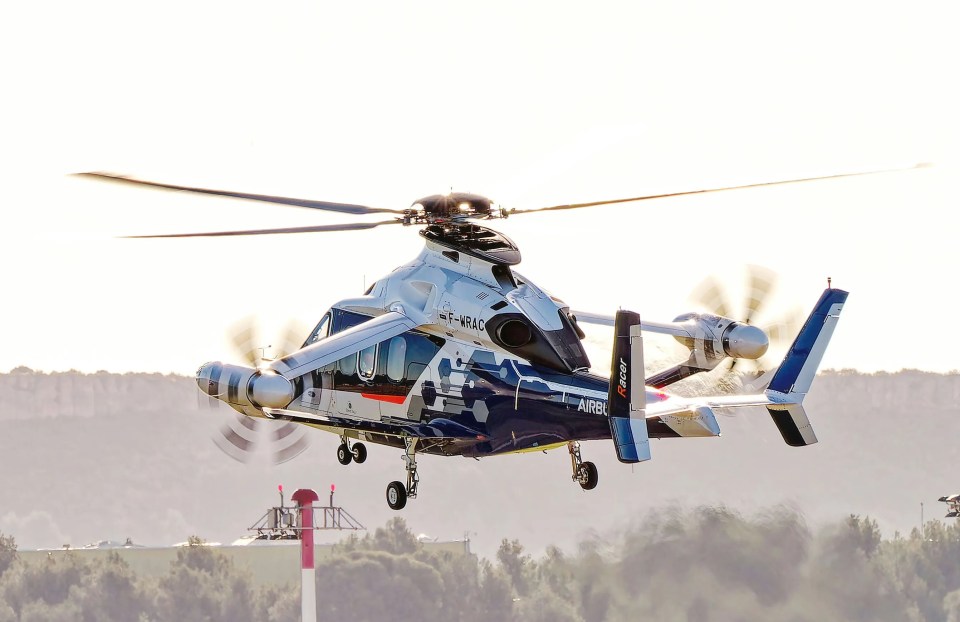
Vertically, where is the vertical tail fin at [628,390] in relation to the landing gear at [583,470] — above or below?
above

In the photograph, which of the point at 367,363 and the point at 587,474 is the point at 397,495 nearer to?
the point at 367,363

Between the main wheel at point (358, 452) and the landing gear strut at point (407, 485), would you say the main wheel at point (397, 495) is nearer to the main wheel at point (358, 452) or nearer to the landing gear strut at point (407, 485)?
the landing gear strut at point (407, 485)

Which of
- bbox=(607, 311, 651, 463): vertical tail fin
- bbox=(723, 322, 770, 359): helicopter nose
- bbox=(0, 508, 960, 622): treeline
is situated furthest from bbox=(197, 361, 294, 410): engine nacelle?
bbox=(0, 508, 960, 622): treeline

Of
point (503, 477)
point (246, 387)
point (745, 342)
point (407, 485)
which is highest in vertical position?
point (503, 477)

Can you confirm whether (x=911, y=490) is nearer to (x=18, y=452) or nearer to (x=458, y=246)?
(x=458, y=246)

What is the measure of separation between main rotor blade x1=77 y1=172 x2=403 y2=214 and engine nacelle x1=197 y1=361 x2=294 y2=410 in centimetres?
395

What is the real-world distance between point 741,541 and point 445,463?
4069 inches

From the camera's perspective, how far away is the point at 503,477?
17462cm

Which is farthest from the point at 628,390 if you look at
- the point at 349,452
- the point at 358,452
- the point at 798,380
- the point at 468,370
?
the point at 349,452

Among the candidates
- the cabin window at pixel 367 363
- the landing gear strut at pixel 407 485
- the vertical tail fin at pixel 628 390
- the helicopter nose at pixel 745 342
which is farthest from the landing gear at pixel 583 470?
the helicopter nose at pixel 745 342

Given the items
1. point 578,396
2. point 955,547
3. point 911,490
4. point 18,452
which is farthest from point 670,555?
point 18,452

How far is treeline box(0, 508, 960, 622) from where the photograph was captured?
8925cm

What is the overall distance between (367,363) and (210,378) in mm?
3870

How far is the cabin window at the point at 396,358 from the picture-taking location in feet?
133
